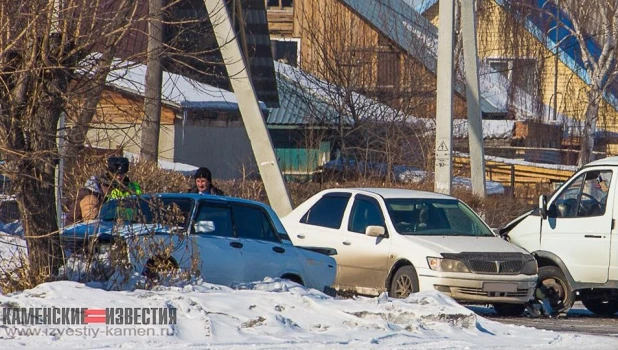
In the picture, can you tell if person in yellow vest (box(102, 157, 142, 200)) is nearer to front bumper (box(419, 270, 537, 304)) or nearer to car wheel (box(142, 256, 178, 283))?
car wheel (box(142, 256, 178, 283))

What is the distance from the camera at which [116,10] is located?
10820 millimetres

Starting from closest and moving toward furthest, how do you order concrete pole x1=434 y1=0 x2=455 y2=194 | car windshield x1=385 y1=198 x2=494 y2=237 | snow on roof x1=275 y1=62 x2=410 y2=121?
car windshield x1=385 y1=198 x2=494 y2=237 → concrete pole x1=434 y1=0 x2=455 y2=194 → snow on roof x1=275 y1=62 x2=410 y2=121

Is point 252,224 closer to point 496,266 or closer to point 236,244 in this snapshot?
point 236,244

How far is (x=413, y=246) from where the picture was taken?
1398cm

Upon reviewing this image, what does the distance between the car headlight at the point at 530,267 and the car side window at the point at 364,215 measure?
185 centimetres

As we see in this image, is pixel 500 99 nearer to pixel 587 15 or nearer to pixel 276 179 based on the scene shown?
pixel 587 15

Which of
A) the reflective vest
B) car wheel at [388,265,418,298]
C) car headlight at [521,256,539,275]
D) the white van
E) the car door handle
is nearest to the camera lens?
the reflective vest

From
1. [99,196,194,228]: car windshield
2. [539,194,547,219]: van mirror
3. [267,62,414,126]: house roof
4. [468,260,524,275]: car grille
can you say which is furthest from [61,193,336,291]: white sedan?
[267,62,414,126]: house roof

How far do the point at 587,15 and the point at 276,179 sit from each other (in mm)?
16949

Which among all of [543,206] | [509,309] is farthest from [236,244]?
[543,206]

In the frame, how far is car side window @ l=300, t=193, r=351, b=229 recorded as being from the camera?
15250 mm

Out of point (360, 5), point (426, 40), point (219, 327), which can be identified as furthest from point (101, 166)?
point (360, 5)

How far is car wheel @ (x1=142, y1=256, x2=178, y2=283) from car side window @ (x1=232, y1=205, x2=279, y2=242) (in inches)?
64.3

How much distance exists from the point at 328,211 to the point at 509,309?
268 centimetres
